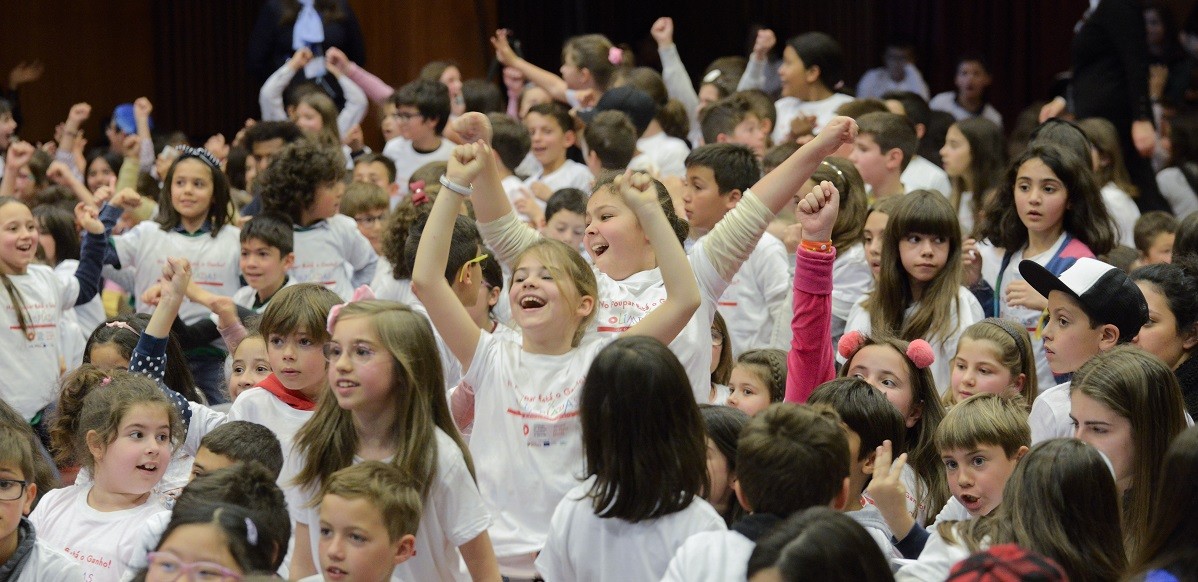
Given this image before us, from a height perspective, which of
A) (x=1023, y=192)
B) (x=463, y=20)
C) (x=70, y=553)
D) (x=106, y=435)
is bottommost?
(x=70, y=553)

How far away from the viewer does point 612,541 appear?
320cm

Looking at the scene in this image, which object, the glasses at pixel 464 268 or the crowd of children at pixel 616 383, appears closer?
the crowd of children at pixel 616 383

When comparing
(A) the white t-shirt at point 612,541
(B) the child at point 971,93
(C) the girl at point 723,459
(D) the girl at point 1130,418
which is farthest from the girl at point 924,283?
(B) the child at point 971,93

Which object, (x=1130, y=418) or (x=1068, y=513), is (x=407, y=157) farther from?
(x=1068, y=513)

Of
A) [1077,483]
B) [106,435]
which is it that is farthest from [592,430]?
[106,435]

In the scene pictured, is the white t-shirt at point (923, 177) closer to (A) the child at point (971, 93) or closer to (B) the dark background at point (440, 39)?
(A) the child at point (971, 93)

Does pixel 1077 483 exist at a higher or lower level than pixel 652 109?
lower

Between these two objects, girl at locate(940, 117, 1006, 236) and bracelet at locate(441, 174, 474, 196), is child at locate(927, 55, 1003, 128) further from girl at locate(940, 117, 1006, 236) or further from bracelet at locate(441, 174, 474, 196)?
bracelet at locate(441, 174, 474, 196)

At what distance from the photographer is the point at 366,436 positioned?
3678 mm

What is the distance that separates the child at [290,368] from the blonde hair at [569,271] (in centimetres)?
80

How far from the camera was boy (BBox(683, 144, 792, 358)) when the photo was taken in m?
5.61

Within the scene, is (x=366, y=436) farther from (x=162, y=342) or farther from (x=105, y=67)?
(x=105, y=67)

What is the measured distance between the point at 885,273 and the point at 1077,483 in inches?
91.3

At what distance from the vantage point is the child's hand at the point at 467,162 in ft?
12.8
